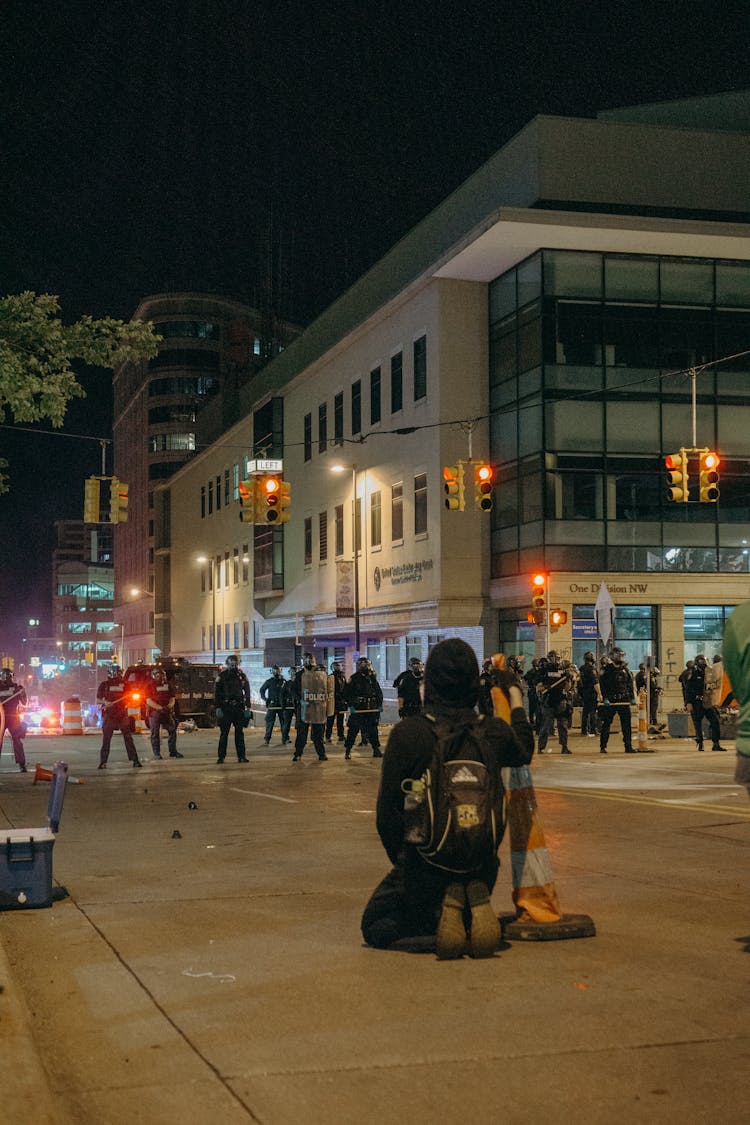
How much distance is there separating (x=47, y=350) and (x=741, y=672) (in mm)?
12167

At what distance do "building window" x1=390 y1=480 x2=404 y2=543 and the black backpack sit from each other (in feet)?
123

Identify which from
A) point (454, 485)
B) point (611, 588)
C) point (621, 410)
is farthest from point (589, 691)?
point (621, 410)

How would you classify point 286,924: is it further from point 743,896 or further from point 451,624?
point 451,624

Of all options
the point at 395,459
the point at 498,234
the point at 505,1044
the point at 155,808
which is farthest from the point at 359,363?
the point at 505,1044

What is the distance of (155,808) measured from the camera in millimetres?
15805

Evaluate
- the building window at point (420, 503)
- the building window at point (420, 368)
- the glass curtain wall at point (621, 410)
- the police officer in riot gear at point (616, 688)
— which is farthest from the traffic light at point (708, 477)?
the building window at point (420, 368)

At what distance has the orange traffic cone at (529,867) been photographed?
297 inches

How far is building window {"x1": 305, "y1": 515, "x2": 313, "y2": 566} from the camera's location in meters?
55.6

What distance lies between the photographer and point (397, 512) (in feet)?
147

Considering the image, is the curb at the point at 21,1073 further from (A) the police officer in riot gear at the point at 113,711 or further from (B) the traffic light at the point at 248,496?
(B) the traffic light at the point at 248,496

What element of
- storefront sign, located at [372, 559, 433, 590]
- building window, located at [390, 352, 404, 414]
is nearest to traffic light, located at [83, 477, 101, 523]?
storefront sign, located at [372, 559, 433, 590]

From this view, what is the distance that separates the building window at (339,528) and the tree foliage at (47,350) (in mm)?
33718

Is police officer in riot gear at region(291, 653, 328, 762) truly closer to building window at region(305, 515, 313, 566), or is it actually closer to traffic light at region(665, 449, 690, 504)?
traffic light at region(665, 449, 690, 504)

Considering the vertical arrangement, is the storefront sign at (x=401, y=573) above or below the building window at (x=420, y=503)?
below
